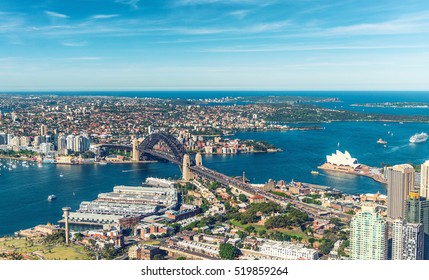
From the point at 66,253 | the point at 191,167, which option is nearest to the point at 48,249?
the point at 66,253

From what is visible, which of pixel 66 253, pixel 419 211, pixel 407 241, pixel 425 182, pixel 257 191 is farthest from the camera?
pixel 257 191

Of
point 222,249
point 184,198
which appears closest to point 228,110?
point 184,198

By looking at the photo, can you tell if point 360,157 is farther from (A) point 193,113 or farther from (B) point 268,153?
(A) point 193,113

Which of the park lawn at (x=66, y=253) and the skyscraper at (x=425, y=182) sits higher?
the skyscraper at (x=425, y=182)

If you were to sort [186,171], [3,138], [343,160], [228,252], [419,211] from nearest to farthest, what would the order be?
[228,252] → [419,211] → [186,171] → [343,160] → [3,138]

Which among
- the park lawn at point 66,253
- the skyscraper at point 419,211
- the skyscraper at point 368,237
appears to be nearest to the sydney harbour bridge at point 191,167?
the skyscraper at point 419,211

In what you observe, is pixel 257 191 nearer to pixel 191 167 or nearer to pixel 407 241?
pixel 191 167

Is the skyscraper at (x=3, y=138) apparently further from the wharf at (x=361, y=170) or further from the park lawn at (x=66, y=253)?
the park lawn at (x=66, y=253)
